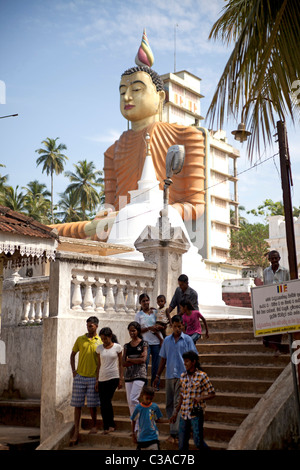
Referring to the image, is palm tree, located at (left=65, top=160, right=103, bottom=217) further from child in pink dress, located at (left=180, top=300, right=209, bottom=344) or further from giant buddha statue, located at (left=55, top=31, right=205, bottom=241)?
child in pink dress, located at (left=180, top=300, right=209, bottom=344)

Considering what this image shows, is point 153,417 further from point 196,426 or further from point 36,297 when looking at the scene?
point 36,297

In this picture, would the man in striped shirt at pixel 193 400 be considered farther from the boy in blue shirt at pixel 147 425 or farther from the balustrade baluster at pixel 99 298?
the balustrade baluster at pixel 99 298

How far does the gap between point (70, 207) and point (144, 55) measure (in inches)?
999

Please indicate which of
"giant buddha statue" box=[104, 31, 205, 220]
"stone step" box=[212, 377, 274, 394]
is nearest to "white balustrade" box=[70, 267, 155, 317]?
"stone step" box=[212, 377, 274, 394]

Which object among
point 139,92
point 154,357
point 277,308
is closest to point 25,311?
point 154,357

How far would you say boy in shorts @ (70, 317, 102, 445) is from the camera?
27.0ft

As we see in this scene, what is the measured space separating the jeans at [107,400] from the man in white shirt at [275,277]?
2.39m

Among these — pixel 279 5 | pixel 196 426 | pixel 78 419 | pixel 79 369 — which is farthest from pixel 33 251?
pixel 279 5

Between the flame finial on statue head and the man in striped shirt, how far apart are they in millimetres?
34946

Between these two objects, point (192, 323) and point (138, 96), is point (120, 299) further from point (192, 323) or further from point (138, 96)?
point (138, 96)

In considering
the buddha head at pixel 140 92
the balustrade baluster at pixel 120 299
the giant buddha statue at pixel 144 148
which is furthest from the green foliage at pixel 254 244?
the balustrade baluster at pixel 120 299

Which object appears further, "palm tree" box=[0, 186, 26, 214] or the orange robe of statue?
"palm tree" box=[0, 186, 26, 214]

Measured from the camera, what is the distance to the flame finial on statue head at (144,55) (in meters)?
39.2

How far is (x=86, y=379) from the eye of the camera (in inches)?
331
